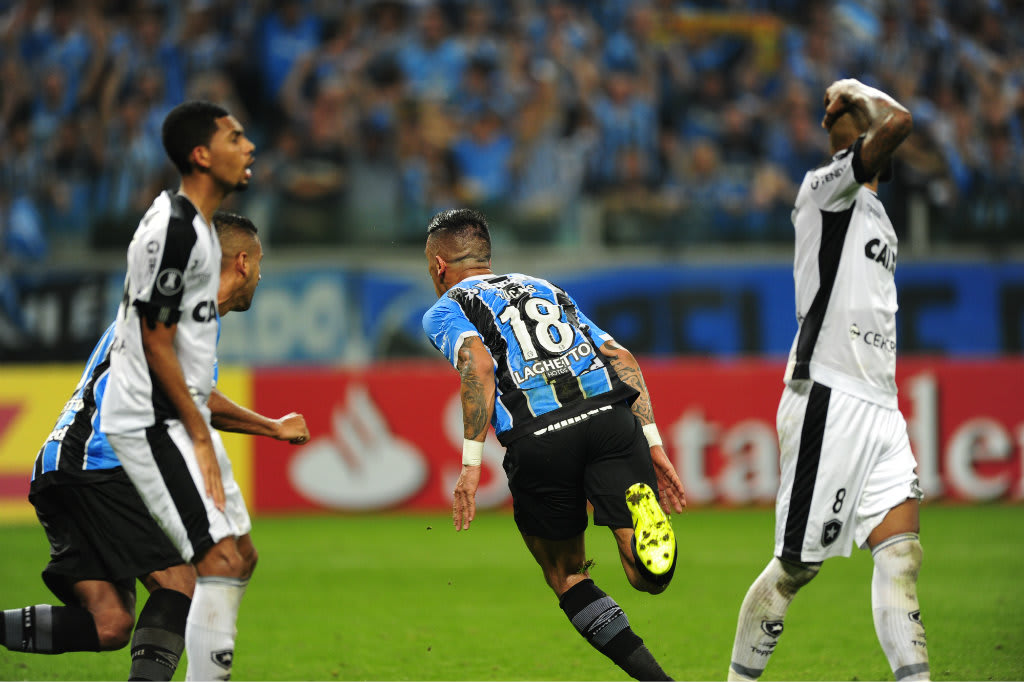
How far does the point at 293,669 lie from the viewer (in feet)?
21.4

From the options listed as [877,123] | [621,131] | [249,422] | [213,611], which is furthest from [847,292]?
[621,131]

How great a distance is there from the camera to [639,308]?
14641mm

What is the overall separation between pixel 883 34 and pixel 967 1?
1.19 m

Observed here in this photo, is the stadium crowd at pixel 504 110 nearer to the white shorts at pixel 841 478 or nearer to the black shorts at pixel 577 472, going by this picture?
the black shorts at pixel 577 472

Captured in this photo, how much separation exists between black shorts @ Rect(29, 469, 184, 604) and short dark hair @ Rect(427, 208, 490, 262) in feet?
5.56

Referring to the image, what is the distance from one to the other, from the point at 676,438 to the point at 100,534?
9.20 m

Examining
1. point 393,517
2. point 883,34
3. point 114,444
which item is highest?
point 883,34

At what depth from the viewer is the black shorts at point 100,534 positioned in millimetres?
4723

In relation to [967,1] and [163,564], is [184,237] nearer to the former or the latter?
[163,564]

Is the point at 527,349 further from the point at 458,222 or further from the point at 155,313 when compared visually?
the point at 155,313

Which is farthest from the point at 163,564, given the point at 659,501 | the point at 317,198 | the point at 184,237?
the point at 317,198

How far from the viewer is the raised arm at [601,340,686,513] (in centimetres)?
538

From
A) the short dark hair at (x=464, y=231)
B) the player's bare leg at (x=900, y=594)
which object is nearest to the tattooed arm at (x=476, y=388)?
the short dark hair at (x=464, y=231)

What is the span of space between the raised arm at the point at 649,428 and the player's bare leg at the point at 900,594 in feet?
2.74
